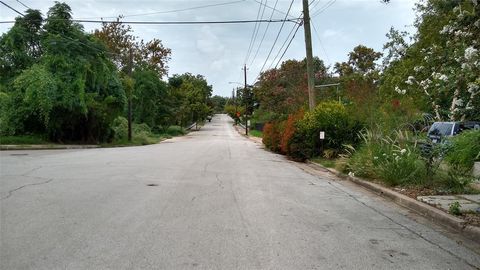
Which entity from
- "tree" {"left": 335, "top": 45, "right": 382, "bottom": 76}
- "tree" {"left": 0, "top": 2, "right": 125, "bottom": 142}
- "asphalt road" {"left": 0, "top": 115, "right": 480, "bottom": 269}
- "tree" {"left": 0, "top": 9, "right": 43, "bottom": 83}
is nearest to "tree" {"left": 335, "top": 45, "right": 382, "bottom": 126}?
"tree" {"left": 335, "top": 45, "right": 382, "bottom": 76}

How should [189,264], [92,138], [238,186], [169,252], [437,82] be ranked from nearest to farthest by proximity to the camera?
[189,264], [169,252], [437,82], [238,186], [92,138]

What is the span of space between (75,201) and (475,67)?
731 cm

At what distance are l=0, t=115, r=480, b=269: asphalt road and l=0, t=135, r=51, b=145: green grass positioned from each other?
1723 cm

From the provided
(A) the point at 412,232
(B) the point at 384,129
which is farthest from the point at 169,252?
(B) the point at 384,129

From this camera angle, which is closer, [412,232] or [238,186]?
[412,232]

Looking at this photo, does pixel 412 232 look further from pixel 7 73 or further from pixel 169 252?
pixel 7 73

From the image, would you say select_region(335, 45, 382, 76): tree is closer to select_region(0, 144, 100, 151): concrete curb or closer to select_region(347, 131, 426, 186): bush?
select_region(0, 144, 100, 151): concrete curb

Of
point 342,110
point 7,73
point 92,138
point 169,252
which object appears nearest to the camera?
point 169,252

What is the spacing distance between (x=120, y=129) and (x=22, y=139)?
13787mm

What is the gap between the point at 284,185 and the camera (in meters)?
12.6

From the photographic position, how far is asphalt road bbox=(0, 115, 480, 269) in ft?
18.1

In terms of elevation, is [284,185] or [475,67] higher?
[475,67]

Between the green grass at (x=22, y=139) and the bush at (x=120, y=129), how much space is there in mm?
9054

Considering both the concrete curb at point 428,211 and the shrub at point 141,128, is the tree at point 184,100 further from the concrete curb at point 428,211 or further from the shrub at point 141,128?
the concrete curb at point 428,211
